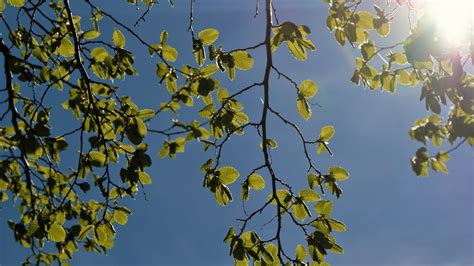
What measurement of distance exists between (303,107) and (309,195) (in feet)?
1.79

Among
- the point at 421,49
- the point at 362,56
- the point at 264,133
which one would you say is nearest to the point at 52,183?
the point at 264,133

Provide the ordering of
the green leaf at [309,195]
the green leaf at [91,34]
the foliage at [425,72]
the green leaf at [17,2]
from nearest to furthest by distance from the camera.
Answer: the foliage at [425,72]
the green leaf at [309,195]
the green leaf at [91,34]
the green leaf at [17,2]

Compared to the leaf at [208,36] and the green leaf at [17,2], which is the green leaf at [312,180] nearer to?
the leaf at [208,36]

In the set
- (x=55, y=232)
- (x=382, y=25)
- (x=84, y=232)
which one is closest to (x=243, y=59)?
(x=382, y=25)

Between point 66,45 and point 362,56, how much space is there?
83.7 inches

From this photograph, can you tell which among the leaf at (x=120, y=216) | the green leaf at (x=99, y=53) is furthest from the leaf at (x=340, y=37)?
the leaf at (x=120, y=216)

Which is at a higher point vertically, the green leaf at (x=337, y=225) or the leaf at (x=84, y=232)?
the leaf at (x=84, y=232)

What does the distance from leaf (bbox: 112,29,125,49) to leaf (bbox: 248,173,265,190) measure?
1.30 meters

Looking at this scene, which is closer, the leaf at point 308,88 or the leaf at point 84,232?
the leaf at point 308,88

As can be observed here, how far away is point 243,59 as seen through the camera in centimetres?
329

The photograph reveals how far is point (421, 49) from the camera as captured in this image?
2006mm

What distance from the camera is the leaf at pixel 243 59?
329 cm

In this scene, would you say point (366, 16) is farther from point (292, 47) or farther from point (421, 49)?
point (421, 49)

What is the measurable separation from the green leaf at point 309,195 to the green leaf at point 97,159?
1318 millimetres
